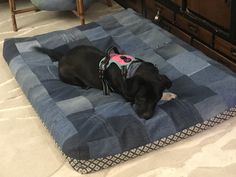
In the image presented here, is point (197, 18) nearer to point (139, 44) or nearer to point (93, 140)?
point (139, 44)

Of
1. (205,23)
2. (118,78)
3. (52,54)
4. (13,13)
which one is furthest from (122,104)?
(13,13)

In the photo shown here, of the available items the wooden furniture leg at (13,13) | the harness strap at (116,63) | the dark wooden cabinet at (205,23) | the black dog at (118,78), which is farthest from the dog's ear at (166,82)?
the wooden furniture leg at (13,13)

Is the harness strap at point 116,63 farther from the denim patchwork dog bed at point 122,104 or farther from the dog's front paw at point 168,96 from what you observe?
the dog's front paw at point 168,96

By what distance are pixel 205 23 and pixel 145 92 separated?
0.77m

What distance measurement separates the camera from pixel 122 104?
6.59 ft

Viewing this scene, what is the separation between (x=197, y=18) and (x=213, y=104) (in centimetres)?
76

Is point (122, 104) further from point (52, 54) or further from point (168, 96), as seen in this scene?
point (52, 54)

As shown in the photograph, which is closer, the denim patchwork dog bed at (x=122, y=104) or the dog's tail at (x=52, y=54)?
the denim patchwork dog bed at (x=122, y=104)

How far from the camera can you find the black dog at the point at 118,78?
1.93m

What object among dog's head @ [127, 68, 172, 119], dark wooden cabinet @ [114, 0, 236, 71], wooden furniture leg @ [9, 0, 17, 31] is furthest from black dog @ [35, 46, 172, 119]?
wooden furniture leg @ [9, 0, 17, 31]

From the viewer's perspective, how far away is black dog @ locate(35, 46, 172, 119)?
6.33 ft

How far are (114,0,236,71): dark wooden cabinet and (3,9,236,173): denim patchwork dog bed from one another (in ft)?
0.45

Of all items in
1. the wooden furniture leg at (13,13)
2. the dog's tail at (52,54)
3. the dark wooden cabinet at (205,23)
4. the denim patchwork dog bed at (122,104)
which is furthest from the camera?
the wooden furniture leg at (13,13)

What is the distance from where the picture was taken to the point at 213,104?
195 cm
